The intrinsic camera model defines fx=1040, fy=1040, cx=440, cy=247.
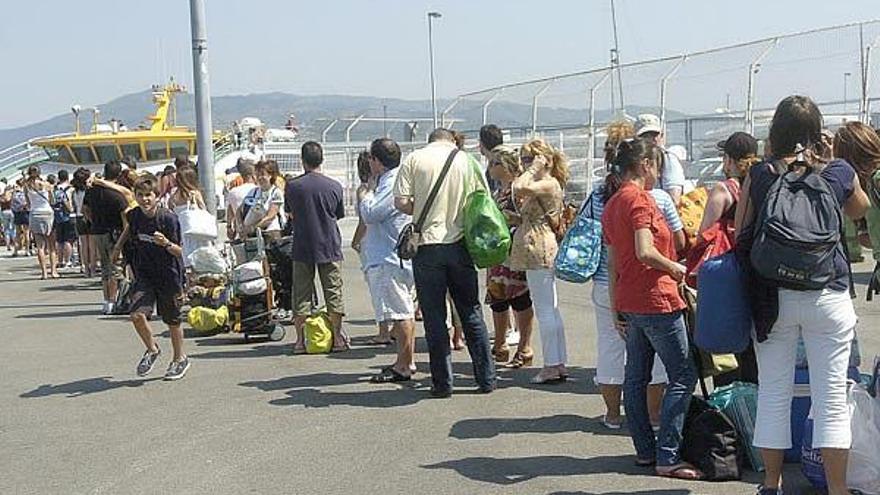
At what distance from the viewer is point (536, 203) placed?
762 centimetres

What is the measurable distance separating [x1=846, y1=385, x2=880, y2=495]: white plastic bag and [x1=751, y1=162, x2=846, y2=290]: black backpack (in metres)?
0.80

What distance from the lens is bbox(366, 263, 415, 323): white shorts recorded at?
7945 mm

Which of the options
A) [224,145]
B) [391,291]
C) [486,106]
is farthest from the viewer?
[224,145]

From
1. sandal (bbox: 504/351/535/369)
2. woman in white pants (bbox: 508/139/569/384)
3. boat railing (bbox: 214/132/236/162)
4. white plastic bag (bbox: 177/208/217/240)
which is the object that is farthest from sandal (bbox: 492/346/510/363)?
boat railing (bbox: 214/132/236/162)

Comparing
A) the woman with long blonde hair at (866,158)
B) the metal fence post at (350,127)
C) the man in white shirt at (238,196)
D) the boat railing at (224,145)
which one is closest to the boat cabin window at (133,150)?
the boat railing at (224,145)

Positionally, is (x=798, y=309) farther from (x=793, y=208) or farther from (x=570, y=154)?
(x=570, y=154)

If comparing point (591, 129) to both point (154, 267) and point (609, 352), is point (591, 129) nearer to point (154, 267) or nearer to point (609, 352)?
point (154, 267)

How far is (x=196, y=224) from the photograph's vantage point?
34.9 ft

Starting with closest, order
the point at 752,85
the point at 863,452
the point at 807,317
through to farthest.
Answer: the point at 807,317
the point at 863,452
the point at 752,85

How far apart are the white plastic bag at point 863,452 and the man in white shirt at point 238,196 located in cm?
766

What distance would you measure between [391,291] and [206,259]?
366cm

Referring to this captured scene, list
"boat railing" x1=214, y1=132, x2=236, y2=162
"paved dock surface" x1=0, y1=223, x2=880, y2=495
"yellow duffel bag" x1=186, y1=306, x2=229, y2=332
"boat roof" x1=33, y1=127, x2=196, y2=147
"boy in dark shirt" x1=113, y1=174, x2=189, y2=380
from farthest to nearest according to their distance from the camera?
"boat roof" x1=33, y1=127, x2=196, y2=147
"boat railing" x1=214, y1=132, x2=236, y2=162
"yellow duffel bag" x1=186, y1=306, x2=229, y2=332
"boy in dark shirt" x1=113, y1=174, x2=189, y2=380
"paved dock surface" x1=0, y1=223, x2=880, y2=495

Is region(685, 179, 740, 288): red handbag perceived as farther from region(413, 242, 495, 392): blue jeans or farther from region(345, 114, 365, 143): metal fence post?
region(345, 114, 365, 143): metal fence post

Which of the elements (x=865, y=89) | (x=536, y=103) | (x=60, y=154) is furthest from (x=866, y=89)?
(x=60, y=154)
